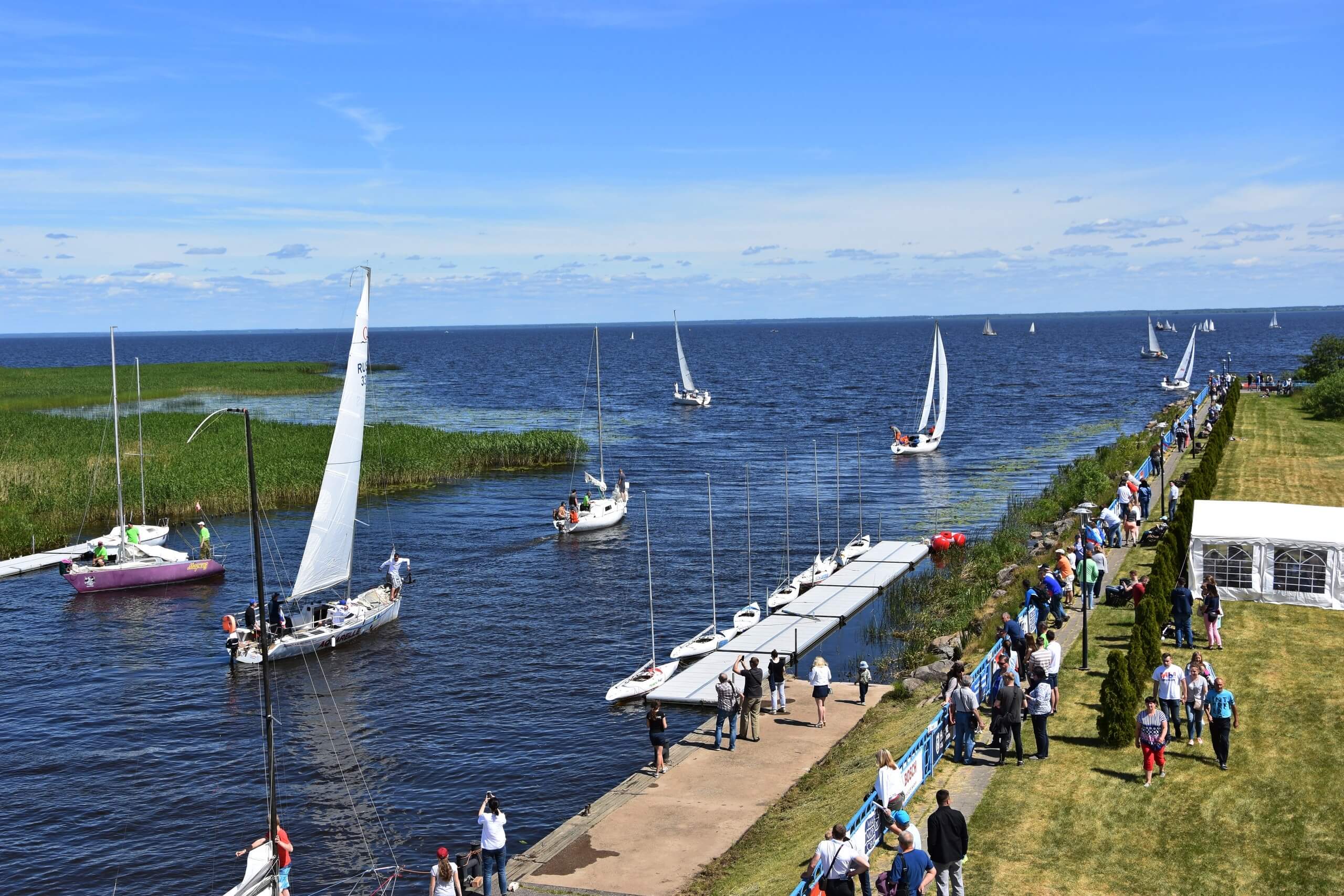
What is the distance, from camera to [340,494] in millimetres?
39750

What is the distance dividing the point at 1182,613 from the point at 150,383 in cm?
12855

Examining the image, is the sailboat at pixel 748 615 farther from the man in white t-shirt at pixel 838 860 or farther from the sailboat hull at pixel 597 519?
the man in white t-shirt at pixel 838 860

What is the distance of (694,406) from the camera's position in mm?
121625

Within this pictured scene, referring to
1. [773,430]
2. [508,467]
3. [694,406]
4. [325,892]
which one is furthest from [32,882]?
[694,406]

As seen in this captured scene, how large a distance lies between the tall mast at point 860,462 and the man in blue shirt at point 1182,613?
26180 mm

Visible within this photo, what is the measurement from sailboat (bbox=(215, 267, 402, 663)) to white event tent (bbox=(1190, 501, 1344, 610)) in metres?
25.9

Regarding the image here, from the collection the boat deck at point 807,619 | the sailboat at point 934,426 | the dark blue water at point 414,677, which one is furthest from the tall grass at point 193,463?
the boat deck at point 807,619

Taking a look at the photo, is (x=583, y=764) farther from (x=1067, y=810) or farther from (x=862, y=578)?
(x=862, y=578)

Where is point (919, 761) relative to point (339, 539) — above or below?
below

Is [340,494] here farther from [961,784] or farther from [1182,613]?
[1182,613]

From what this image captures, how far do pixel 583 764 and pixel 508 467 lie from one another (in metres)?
50.0

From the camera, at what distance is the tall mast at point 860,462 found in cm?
5635

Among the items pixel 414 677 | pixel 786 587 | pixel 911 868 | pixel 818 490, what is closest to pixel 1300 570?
pixel 911 868

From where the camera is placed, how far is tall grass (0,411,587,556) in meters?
58.0
